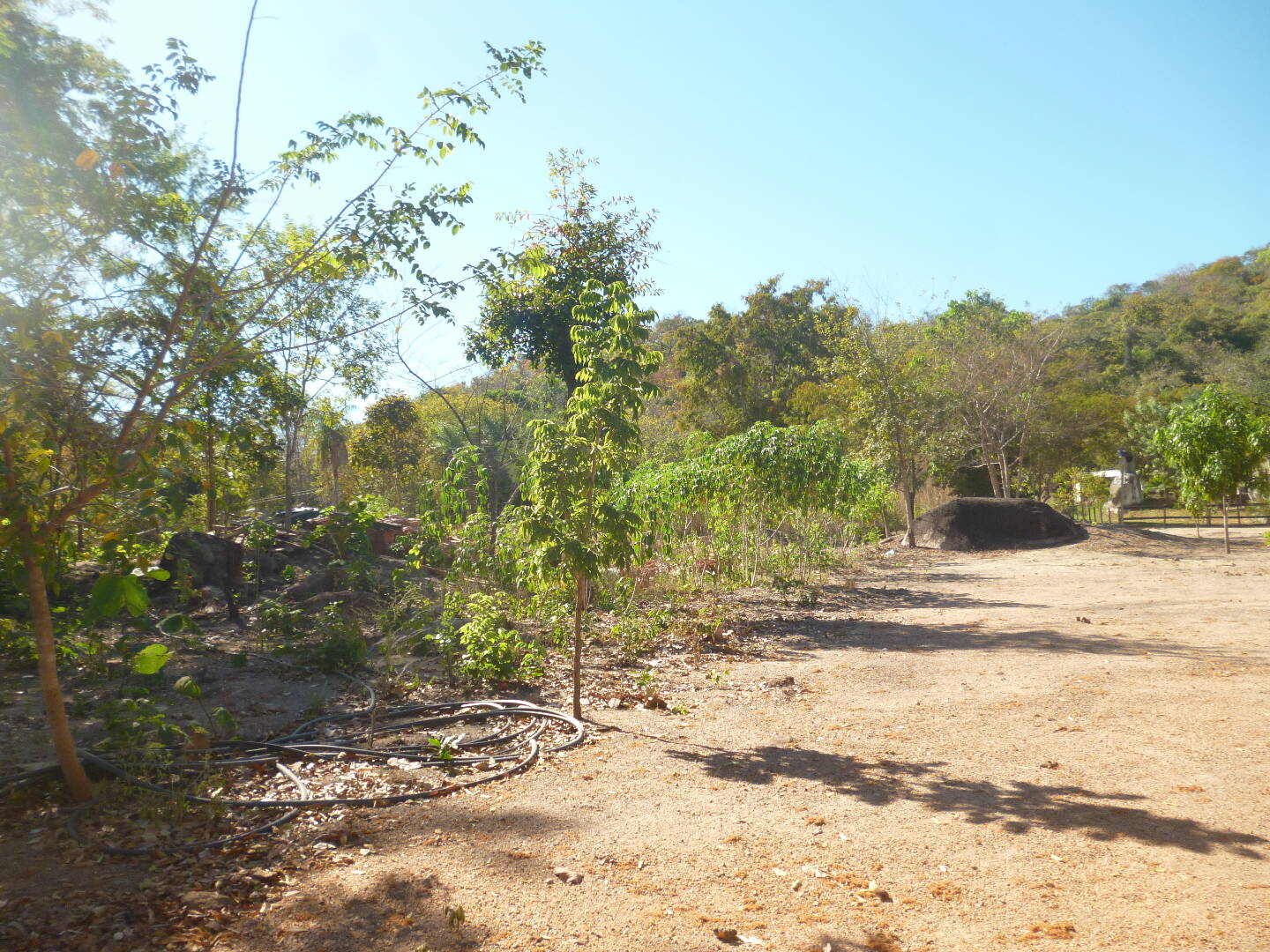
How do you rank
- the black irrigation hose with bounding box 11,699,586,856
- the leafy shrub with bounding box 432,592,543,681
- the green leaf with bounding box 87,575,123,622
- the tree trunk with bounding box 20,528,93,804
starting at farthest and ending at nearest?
the leafy shrub with bounding box 432,592,543,681 → the black irrigation hose with bounding box 11,699,586,856 → the tree trunk with bounding box 20,528,93,804 → the green leaf with bounding box 87,575,123,622

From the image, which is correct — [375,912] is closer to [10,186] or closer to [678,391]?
[10,186]

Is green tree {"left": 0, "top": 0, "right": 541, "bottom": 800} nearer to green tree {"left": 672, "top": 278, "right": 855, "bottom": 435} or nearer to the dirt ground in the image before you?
the dirt ground

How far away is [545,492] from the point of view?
16.9 feet

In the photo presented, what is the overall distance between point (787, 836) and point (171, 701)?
3.97 metres

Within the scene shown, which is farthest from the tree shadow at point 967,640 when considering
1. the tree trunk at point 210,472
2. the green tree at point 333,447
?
the green tree at point 333,447

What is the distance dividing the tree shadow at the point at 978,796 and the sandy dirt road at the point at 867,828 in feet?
0.05

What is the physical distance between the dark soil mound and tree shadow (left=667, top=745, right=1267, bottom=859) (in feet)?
50.9

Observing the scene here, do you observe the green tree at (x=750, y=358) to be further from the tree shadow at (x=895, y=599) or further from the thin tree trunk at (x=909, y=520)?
the tree shadow at (x=895, y=599)

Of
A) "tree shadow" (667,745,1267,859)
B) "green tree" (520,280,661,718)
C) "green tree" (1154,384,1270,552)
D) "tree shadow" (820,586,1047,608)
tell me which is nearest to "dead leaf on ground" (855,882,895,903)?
"tree shadow" (667,745,1267,859)

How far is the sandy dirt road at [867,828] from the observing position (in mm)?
2756

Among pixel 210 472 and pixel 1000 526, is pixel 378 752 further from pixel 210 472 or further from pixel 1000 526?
pixel 1000 526

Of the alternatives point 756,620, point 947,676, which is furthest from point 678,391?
point 947,676

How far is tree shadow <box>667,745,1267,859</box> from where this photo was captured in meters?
3.40

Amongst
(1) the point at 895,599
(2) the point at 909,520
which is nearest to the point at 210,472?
(1) the point at 895,599
